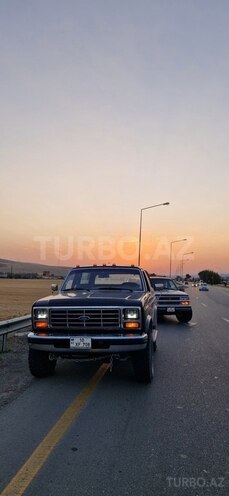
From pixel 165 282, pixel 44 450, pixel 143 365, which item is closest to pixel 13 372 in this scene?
pixel 143 365

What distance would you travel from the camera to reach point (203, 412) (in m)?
5.72

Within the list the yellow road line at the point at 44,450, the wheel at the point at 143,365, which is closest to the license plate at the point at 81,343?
the yellow road line at the point at 44,450

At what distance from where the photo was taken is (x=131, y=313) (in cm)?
694

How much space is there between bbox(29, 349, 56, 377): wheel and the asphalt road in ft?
0.45

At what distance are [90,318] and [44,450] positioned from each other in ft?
8.80

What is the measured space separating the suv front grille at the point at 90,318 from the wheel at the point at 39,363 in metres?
0.59

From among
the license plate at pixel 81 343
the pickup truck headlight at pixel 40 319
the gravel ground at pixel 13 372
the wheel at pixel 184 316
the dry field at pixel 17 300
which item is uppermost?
the pickup truck headlight at pixel 40 319

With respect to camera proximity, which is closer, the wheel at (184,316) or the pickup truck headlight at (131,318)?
the pickup truck headlight at (131,318)

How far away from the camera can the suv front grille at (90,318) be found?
6.89m

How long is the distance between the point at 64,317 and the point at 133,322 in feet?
3.40

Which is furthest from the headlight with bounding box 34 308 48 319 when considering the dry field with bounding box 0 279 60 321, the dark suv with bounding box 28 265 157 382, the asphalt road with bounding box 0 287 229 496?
the dry field with bounding box 0 279 60 321

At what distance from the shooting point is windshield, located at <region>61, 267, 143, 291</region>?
867 cm

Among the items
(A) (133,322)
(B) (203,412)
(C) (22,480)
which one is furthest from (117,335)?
(C) (22,480)

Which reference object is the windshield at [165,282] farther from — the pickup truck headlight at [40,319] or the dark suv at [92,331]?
the pickup truck headlight at [40,319]
